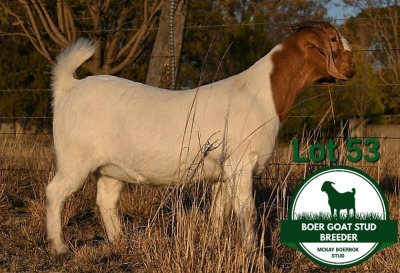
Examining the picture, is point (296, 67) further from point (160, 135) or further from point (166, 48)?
point (166, 48)

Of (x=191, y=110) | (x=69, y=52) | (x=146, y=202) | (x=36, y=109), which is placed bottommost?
(x=146, y=202)

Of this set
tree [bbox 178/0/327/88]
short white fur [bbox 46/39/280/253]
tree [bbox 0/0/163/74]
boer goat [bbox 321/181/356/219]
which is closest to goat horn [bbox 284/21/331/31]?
short white fur [bbox 46/39/280/253]

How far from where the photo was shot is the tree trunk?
33.8 ft

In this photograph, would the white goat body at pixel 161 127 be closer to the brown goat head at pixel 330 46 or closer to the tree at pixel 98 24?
the brown goat head at pixel 330 46

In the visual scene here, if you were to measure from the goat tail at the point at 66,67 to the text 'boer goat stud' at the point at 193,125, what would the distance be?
0.27 ft

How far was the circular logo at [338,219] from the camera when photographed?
505cm

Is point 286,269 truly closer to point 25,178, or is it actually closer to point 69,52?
point 69,52

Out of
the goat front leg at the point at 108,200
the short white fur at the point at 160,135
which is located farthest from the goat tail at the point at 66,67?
the goat front leg at the point at 108,200

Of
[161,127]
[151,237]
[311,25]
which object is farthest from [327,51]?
[151,237]

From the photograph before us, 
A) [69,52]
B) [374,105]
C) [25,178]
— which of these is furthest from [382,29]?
[69,52]

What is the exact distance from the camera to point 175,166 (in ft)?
20.3

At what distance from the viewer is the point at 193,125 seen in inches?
241

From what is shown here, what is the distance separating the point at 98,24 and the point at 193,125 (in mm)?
11459

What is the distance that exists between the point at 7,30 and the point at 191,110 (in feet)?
60.5
